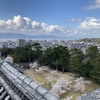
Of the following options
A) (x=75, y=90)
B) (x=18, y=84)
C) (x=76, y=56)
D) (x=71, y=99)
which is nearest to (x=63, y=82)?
(x=75, y=90)

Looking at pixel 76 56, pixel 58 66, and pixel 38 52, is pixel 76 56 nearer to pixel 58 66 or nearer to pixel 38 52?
pixel 58 66

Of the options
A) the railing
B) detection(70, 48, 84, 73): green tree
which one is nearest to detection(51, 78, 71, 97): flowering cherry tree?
detection(70, 48, 84, 73): green tree

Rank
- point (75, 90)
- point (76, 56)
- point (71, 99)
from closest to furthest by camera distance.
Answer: point (71, 99) < point (75, 90) < point (76, 56)

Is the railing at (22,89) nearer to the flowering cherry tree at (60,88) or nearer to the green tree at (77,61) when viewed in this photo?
the flowering cherry tree at (60,88)

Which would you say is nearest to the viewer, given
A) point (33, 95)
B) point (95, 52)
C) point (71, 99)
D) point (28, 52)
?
point (33, 95)

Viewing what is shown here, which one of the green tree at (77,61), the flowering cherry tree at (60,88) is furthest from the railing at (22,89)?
the green tree at (77,61)

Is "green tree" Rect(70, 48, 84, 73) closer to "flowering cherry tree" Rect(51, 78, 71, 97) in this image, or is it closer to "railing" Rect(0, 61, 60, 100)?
"flowering cherry tree" Rect(51, 78, 71, 97)

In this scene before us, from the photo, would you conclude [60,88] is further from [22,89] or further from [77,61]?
[22,89]

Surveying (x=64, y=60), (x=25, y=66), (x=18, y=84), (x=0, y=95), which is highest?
(x=18, y=84)

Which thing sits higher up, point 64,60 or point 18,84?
point 18,84
